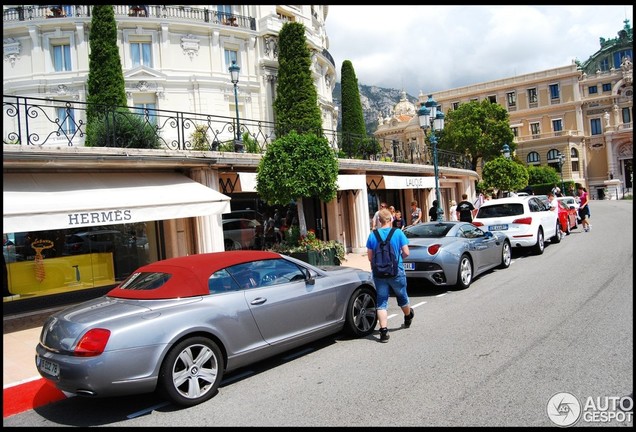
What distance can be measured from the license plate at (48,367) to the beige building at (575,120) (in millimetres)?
69850

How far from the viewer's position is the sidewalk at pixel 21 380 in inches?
196

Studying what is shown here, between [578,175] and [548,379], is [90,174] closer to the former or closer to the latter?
[548,379]

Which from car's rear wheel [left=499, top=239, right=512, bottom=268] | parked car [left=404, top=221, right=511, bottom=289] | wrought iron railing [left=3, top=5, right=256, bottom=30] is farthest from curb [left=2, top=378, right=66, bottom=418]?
wrought iron railing [left=3, top=5, right=256, bottom=30]

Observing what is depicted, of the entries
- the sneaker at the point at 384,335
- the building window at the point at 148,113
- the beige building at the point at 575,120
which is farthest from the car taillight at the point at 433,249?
the beige building at the point at 575,120

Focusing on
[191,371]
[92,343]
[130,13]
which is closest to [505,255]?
[191,371]

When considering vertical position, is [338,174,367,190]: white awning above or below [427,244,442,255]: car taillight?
above

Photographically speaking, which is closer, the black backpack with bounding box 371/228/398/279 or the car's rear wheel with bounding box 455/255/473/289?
the black backpack with bounding box 371/228/398/279

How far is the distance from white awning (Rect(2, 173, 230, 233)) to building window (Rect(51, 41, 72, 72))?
21.2 meters

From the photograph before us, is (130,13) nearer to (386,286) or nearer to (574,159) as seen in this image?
(386,286)

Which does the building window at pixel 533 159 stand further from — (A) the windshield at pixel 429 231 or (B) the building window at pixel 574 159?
(A) the windshield at pixel 429 231

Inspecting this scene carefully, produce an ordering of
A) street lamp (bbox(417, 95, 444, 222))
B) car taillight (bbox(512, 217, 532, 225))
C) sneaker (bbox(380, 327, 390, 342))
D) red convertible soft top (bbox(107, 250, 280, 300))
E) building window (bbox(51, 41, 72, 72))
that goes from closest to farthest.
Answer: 1. red convertible soft top (bbox(107, 250, 280, 300))
2. sneaker (bbox(380, 327, 390, 342))
3. car taillight (bbox(512, 217, 532, 225))
4. street lamp (bbox(417, 95, 444, 222))
5. building window (bbox(51, 41, 72, 72))
